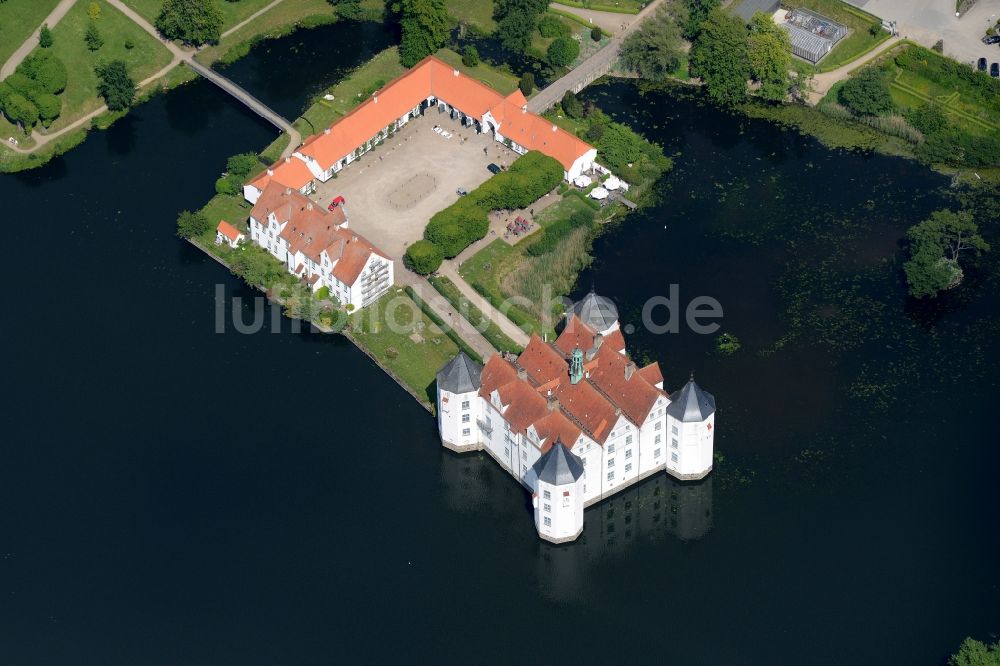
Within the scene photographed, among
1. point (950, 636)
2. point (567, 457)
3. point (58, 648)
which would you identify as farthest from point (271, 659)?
point (950, 636)

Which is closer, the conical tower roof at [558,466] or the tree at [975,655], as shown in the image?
the tree at [975,655]

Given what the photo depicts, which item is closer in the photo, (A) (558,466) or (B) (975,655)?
(B) (975,655)

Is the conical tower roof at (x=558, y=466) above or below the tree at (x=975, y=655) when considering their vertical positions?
above

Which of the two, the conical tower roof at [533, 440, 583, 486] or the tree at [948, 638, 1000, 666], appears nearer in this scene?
the tree at [948, 638, 1000, 666]

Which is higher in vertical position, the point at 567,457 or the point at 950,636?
the point at 567,457

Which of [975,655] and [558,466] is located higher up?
[558,466]

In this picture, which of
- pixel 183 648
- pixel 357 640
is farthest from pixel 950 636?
pixel 183 648

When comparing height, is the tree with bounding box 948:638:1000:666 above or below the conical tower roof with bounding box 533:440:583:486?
below

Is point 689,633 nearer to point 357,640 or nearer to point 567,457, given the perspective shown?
point 567,457
